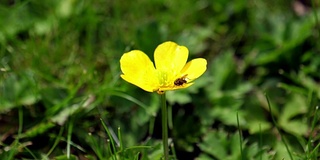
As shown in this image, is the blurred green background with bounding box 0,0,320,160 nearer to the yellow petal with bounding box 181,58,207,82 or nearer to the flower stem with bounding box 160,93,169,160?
the flower stem with bounding box 160,93,169,160

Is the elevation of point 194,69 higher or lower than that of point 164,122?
higher

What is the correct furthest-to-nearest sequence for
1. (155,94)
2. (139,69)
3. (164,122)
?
(155,94) → (139,69) → (164,122)

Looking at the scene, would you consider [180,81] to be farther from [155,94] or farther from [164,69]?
[155,94]

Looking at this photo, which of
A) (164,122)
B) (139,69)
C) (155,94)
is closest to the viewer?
(164,122)

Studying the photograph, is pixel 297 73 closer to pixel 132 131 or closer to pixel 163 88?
pixel 132 131

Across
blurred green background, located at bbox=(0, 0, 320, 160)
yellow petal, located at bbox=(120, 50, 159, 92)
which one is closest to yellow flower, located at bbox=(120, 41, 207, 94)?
yellow petal, located at bbox=(120, 50, 159, 92)

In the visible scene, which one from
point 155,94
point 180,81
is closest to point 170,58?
point 180,81
